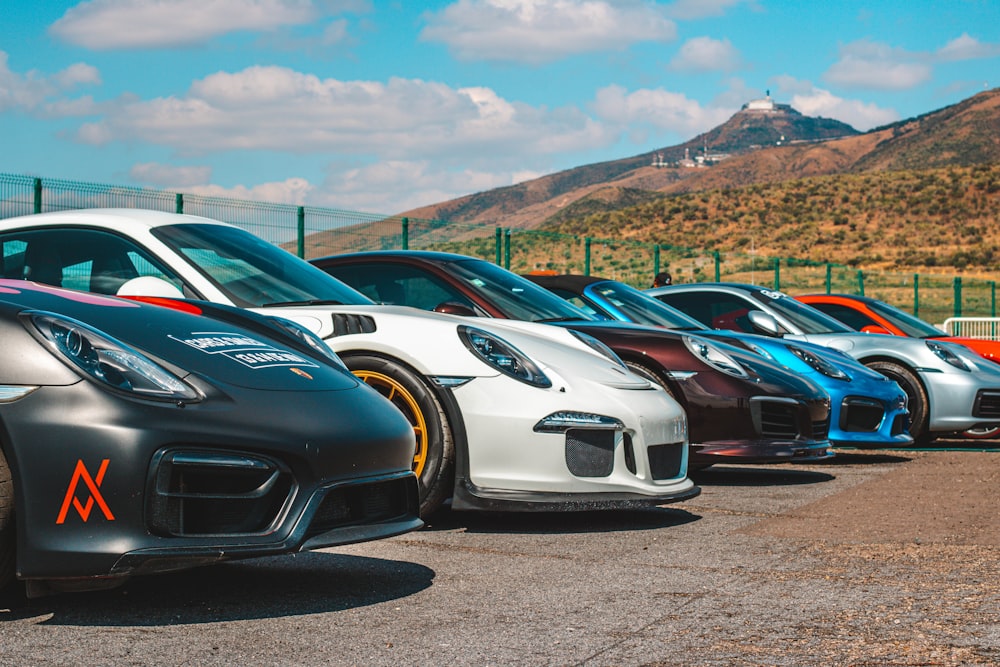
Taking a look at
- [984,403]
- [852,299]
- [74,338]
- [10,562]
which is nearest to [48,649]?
[10,562]

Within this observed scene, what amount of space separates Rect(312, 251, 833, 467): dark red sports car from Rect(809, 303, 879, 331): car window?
209 inches

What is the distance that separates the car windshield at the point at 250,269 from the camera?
600cm

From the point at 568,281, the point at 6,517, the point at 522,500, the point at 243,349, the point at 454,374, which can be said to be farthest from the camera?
the point at 568,281

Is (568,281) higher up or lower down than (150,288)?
higher up

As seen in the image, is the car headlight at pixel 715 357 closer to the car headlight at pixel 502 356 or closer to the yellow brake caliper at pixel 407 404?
the car headlight at pixel 502 356

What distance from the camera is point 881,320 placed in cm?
1303

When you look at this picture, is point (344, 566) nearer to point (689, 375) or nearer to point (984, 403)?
point (689, 375)

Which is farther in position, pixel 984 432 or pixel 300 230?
pixel 300 230

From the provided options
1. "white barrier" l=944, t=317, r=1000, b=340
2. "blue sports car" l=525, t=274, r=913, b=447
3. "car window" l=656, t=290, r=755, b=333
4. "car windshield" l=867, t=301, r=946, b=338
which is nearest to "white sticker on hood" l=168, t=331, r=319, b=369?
"blue sports car" l=525, t=274, r=913, b=447

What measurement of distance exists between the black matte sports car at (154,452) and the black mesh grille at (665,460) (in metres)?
1.94

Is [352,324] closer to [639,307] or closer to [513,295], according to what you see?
[513,295]

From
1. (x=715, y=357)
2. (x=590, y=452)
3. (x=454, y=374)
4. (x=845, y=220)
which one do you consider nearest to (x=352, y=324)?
(x=454, y=374)

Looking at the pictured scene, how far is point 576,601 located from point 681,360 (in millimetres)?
3522

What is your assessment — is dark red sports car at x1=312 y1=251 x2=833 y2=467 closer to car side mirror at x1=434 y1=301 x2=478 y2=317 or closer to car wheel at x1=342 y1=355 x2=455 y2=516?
car side mirror at x1=434 y1=301 x2=478 y2=317
